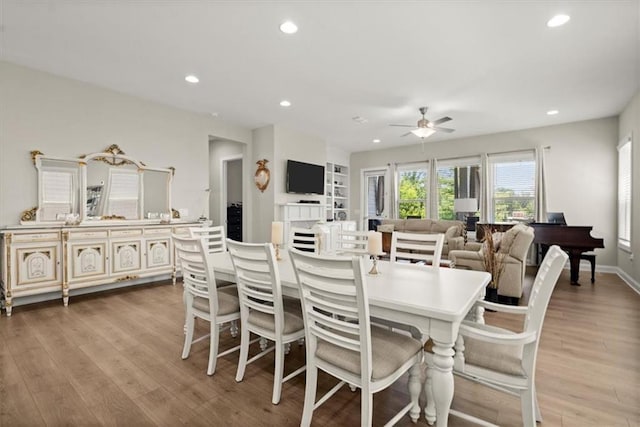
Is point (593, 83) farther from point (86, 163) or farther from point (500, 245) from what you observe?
point (86, 163)

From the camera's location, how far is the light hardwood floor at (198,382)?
1715 millimetres

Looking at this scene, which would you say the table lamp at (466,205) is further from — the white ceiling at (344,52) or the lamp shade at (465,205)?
the white ceiling at (344,52)

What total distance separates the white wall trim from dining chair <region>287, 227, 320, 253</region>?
4702 millimetres

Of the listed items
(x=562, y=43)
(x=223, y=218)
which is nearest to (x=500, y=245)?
(x=562, y=43)

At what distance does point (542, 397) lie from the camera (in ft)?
6.16

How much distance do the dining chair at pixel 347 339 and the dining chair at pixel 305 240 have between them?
1.27 m

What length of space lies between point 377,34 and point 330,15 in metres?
0.55

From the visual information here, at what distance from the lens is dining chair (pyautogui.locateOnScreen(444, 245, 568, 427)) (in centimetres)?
138

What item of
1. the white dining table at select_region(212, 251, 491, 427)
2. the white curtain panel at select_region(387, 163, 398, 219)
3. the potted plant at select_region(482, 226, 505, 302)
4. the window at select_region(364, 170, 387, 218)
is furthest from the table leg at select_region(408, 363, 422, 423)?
the window at select_region(364, 170, 387, 218)

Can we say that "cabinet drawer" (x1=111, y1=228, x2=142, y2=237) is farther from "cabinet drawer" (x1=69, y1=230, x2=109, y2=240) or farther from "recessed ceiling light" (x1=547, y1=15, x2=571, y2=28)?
"recessed ceiling light" (x1=547, y1=15, x2=571, y2=28)

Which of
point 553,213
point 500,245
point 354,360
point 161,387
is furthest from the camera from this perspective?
point 553,213

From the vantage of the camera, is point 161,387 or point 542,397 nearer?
point 542,397

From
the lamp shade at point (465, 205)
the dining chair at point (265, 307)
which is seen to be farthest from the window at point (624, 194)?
the dining chair at point (265, 307)

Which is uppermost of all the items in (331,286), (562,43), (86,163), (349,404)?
(562,43)
